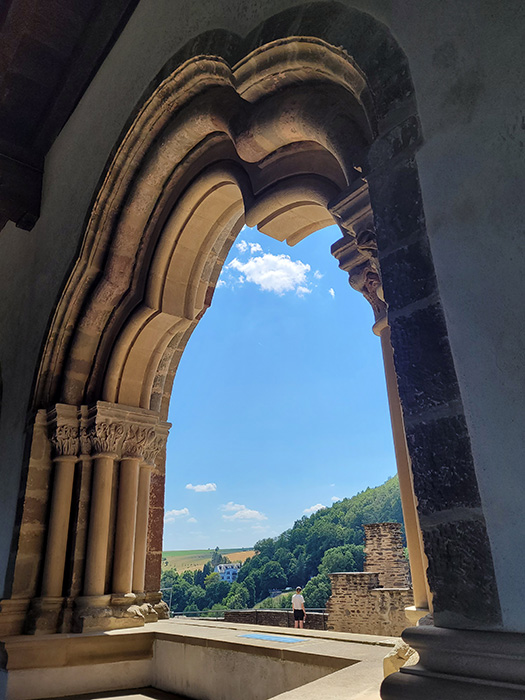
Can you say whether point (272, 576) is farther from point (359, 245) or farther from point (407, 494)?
point (359, 245)

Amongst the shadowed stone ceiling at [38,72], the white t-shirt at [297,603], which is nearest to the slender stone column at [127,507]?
the shadowed stone ceiling at [38,72]

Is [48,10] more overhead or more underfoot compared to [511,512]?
more overhead

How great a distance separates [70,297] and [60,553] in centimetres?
172

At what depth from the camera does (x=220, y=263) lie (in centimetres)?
372

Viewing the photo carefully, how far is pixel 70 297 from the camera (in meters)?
3.56

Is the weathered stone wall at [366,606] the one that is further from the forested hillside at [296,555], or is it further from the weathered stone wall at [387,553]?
the forested hillside at [296,555]

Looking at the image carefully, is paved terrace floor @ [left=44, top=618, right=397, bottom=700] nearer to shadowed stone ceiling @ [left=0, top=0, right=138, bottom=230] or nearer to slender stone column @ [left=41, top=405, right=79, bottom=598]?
slender stone column @ [left=41, top=405, right=79, bottom=598]

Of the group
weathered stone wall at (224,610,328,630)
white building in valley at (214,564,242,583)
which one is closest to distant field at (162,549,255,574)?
white building in valley at (214,564,242,583)

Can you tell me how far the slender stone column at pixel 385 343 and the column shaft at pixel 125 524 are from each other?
2177 millimetres

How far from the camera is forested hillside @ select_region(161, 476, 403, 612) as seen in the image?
3428 centimetres

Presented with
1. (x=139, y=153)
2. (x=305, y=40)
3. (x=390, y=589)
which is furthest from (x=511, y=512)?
(x=390, y=589)

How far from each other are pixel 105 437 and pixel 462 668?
9.31 ft

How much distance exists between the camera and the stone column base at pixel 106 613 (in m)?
2.89

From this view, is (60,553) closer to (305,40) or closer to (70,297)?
(70,297)
